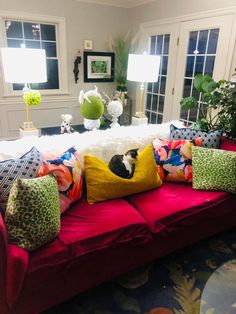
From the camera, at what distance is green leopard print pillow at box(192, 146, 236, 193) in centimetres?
180

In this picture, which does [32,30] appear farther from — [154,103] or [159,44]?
[154,103]

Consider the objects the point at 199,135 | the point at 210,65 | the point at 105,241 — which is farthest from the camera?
the point at 210,65

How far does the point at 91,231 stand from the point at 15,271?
1.39 feet

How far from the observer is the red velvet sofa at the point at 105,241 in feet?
3.83

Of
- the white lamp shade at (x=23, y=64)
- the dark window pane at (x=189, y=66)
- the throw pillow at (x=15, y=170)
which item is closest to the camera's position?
the throw pillow at (x=15, y=170)

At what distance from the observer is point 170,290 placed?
1.52 metres

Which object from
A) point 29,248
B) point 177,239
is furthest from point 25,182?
point 177,239

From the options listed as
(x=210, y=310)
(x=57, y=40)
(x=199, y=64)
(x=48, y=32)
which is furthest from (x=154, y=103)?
(x=210, y=310)

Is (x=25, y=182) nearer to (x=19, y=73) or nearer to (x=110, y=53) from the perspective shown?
(x=19, y=73)

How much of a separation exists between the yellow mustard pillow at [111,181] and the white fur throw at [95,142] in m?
0.17

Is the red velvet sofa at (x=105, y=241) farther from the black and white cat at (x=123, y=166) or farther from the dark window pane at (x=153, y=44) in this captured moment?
the dark window pane at (x=153, y=44)

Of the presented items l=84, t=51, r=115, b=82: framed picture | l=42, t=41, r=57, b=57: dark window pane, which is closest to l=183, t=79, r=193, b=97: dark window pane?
l=84, t=51, r=115, b=82: framed picture

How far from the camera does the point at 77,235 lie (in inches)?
52.1

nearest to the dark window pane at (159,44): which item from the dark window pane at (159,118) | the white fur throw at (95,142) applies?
the dark window pane at (159,118)
